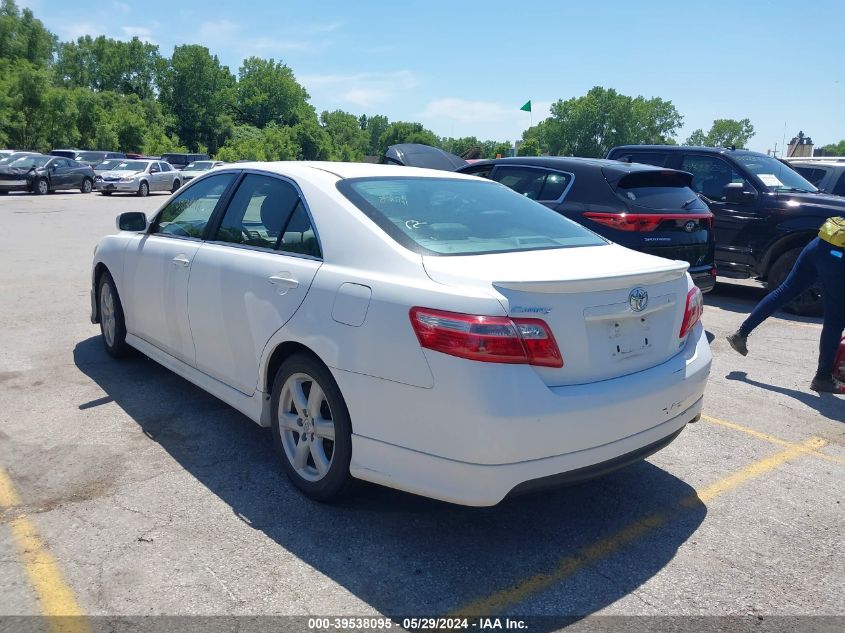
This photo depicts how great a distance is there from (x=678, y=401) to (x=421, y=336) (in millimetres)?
1341

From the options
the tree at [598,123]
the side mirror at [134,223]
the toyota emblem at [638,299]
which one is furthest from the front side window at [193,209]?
the tree at [598,123]

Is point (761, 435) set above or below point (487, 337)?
below

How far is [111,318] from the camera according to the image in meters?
5.68

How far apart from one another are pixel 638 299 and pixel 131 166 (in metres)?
31.4

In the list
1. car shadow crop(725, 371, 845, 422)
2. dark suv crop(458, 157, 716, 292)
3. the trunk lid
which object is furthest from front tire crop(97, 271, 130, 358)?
car shadow crop(725, 371, 845, 422)

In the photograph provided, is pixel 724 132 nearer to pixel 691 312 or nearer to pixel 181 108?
pixel 181 108

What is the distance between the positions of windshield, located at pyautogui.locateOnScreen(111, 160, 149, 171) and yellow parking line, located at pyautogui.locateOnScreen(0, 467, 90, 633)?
2993cm

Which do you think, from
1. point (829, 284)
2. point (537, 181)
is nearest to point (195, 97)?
point (537, 181)

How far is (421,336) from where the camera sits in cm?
287

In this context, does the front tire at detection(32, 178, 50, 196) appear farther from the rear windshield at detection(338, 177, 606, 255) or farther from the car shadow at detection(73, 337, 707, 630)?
the rear windshield at detection(338, 177, 606, 255)

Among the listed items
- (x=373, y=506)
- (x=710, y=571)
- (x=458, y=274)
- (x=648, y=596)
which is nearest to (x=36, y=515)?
(x=373, y=506)

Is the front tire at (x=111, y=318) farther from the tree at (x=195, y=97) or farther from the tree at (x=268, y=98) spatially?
the tree at (x=268, y=98)

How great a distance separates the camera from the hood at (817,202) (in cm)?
857

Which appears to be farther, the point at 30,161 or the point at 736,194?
the point at 30,161
